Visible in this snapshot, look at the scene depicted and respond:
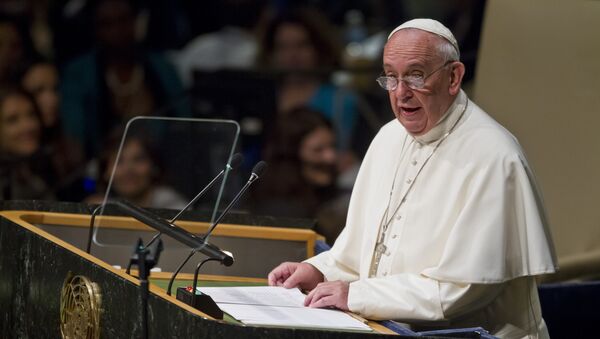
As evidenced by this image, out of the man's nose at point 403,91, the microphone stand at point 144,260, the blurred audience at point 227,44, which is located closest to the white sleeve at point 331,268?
the man's nose at point 403,91

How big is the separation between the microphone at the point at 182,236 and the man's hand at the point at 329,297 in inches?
13.3

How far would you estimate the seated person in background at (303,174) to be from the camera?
8.36 meters

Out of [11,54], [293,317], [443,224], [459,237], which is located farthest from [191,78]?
[293,317]

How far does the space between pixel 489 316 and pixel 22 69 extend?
16.5 ft

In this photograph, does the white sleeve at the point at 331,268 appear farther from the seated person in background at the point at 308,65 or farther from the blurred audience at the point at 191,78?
the seated person in background at the point at 308,65

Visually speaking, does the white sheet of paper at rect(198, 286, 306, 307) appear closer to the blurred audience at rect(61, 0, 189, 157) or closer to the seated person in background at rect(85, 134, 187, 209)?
the seated person in background at rect(85, 134, 187, 209)

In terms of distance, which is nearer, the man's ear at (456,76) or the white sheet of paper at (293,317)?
the white sheet of paper at (293,317)

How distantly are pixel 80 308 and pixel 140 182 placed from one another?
332 centimetres

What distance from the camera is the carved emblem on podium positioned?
14.8ft

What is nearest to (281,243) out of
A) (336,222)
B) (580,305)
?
(580,305)

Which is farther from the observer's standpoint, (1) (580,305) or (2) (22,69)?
(2) (22,69)

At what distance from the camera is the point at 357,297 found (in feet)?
14.4

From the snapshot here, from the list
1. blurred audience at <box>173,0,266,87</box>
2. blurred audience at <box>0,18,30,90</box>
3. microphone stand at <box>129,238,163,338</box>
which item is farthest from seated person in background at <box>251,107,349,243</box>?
microphone stand at <box>129,238,163,338</box>

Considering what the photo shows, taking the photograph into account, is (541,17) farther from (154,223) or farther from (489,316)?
(154,223)
